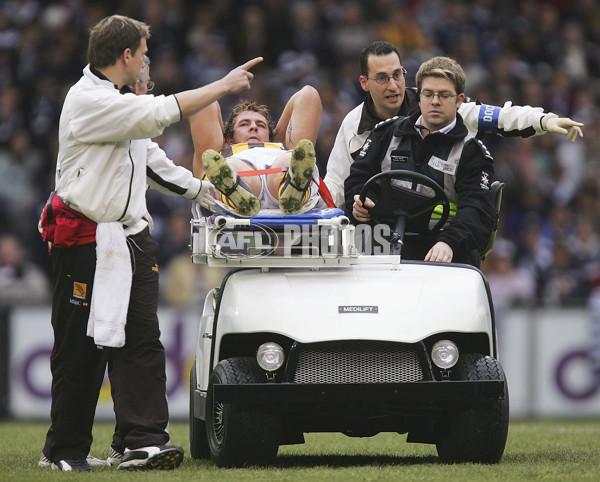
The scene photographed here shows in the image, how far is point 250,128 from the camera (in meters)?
8.23

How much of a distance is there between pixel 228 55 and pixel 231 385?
433 inches

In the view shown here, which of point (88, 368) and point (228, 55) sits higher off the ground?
point (228, 55)

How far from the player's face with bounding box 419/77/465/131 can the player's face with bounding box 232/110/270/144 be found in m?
1.28

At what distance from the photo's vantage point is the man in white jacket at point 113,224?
642cm

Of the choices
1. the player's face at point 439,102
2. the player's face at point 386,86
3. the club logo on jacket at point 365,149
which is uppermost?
the player's face at point 386,86

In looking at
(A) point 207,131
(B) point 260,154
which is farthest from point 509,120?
(A) point 207,131

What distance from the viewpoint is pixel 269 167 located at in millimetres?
7410

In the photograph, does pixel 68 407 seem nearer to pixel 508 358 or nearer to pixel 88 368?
pixel 88 368

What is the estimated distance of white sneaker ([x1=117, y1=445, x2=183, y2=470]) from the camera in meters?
6.37

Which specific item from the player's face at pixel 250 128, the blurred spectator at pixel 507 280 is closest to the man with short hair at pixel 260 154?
the player's face at pixel 250 128

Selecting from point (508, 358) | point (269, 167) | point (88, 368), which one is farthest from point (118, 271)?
point (508, 358)

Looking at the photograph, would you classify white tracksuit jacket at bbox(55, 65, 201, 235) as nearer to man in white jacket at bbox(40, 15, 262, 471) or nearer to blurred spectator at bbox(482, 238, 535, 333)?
man in white jacket at bbox(40, 15, 262, 471)

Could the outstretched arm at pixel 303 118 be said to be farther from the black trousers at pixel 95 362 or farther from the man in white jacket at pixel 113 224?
the black trousers at pixel 95 362

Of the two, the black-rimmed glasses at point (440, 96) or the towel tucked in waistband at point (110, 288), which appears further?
the black-rimmed glasses at point (440, 96)
